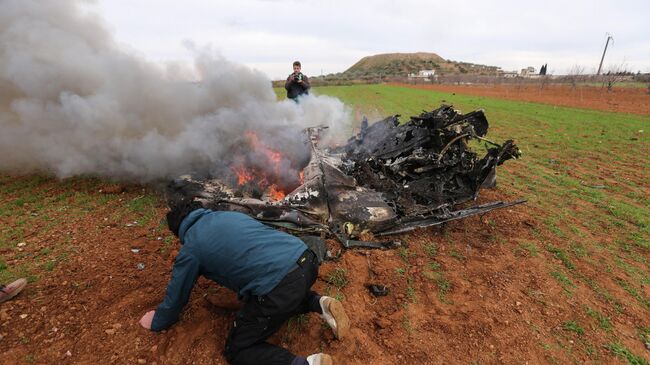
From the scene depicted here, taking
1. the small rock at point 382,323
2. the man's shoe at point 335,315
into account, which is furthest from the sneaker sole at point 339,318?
the small rock at point 382,323

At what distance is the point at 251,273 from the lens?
2490 millimetres

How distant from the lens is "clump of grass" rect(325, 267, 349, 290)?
3.73m

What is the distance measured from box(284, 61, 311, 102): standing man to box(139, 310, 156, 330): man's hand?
7.26 metres

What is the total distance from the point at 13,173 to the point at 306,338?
298 inches

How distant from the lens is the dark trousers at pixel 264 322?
245cm

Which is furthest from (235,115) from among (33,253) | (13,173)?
(13,173)

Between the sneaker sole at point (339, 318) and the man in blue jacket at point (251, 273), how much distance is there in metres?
0.01

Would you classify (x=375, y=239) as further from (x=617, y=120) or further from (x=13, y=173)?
(x=617, y=120)

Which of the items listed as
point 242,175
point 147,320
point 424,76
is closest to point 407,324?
point 147,320

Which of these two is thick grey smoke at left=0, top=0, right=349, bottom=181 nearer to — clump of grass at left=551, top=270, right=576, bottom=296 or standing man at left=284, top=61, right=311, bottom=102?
standing man at left=284, top=61, right=311, bottom=102

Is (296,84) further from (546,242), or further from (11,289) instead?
(11,289)

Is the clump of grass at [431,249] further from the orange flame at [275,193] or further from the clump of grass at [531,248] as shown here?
the orange flame at [275,193]

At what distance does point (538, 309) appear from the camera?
3438 mm

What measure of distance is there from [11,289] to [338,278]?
3320 millimetres
